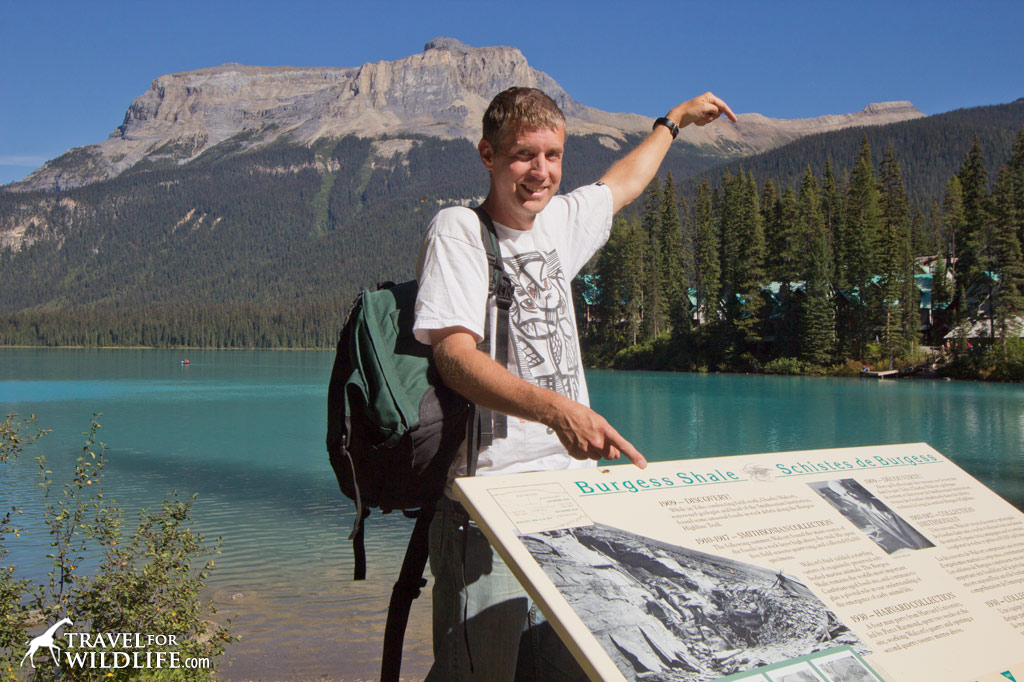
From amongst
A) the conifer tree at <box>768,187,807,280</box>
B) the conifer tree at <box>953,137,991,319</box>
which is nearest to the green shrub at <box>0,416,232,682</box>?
the conifer tree at <box>953,137,991,319</box>

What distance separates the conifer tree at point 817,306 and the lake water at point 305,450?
349cm

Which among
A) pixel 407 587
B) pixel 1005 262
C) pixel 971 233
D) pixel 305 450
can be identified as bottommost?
pixel 305 450

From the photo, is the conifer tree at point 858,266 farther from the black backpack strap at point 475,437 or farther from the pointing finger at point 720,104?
the black backpack strap at point 475,437

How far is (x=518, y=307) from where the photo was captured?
2.10 metres

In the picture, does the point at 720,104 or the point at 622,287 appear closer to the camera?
the point at 720,104

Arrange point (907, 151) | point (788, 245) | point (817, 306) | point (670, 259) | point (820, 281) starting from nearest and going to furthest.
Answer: point (817, 306) < point (820, 281) < point (788, 245) < point (670, 259) < point (907, 151)

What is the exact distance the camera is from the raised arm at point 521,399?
1726mm

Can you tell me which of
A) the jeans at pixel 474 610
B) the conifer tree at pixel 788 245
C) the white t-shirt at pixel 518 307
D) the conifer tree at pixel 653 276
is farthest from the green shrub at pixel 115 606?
the conifer tree at pixel 653 276

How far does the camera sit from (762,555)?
1.70 meters

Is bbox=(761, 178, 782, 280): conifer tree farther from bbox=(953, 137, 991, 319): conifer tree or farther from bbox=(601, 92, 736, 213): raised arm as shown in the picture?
bbox=(601, 92, 736, 213): raised arm

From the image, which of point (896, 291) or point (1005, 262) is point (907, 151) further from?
point (1005, 262)

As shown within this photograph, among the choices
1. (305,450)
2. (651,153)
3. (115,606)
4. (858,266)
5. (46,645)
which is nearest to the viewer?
(651,153)

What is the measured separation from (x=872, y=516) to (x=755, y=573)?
0.47m

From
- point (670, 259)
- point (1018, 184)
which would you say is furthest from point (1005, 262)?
point (670, 259)
